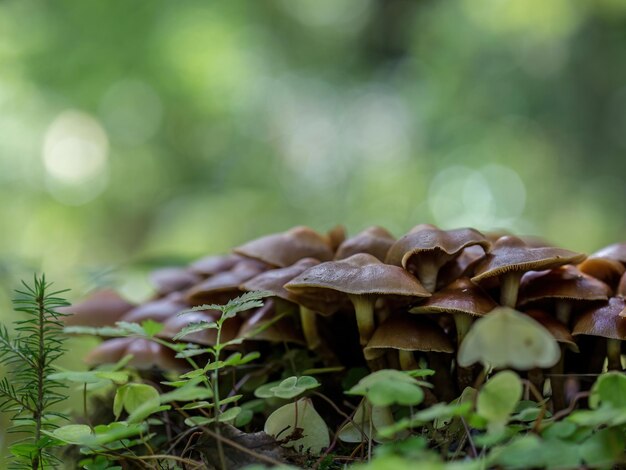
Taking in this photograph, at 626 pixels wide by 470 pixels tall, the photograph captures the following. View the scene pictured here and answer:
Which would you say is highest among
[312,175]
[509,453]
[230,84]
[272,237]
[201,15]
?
[201,15]

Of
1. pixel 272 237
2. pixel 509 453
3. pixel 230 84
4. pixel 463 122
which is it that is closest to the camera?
pixel 509 453

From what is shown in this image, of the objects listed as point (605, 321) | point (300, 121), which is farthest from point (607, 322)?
point (300, 121)

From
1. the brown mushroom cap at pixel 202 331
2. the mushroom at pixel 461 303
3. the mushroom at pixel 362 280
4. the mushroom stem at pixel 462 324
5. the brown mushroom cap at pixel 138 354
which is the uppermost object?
the mushroom at pixel 362 280

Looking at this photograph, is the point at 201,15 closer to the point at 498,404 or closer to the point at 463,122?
the point at 463,122

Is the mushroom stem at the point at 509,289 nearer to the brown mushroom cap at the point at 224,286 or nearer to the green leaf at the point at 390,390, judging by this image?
the green leaf at the point at 390,390

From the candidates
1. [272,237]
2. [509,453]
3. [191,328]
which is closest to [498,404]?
[509,453]

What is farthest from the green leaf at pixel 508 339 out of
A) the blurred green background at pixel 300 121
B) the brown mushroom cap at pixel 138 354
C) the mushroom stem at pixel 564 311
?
the blurred green background at pixel 300 121

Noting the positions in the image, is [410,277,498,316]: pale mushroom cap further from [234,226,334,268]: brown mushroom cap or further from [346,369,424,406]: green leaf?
[234,226,334,268]: brown mushroom cap

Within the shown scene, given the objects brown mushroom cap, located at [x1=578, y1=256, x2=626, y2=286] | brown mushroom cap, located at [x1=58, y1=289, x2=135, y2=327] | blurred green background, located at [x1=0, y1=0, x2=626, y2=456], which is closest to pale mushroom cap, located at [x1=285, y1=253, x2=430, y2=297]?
brown mushroom cap, located at [x1=578, y1=256, x2=626, y2=286]
